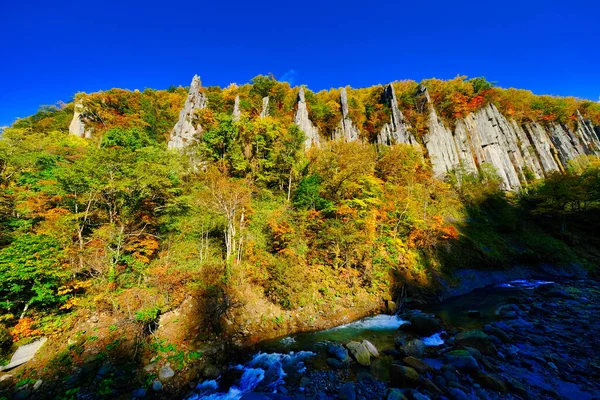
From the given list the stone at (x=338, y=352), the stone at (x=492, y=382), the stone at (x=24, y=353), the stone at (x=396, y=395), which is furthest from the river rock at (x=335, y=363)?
the stone at (x=24, y=353)

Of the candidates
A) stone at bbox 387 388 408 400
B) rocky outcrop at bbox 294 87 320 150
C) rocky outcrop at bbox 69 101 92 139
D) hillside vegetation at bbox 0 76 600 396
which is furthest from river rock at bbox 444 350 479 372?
rocky outcrop at bbox 69 101 92 139

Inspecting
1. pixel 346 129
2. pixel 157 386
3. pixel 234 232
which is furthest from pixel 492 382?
pixel 346 129

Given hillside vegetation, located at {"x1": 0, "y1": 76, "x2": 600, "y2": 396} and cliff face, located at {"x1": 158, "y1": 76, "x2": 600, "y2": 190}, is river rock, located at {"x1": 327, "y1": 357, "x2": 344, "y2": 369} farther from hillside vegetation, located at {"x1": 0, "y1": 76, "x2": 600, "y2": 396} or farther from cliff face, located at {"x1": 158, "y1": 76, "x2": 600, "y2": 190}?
cliff face, located at {"x1": 158, "y1": 76, "x2": 600, "y2": 190}

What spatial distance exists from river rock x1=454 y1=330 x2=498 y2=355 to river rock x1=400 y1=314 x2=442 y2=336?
1.02 m

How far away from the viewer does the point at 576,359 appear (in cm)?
803

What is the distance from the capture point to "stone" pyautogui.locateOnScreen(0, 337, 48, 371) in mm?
6852

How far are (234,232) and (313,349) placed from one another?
7.94 meters

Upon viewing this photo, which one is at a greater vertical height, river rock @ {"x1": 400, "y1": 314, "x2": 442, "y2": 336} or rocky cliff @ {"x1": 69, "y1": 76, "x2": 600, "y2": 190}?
rocky cliff @ {"x1": 69, "y1": 76, "x2": 600, "y2": 190}

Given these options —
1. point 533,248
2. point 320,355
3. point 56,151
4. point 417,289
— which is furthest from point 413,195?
point 56,151

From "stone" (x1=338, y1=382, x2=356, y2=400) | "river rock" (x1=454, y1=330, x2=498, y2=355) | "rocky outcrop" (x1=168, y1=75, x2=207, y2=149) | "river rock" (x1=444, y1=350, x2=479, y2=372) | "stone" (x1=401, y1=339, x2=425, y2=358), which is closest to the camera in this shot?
"stone" (x1=338, y1=382, x2=356, y2=400)

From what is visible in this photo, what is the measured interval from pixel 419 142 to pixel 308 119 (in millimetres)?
20254

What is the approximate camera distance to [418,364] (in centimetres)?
762

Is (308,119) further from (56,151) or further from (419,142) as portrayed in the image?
(56,151)

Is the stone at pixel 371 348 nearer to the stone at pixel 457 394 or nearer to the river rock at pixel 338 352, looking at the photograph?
the river rock at pixel 338 352
